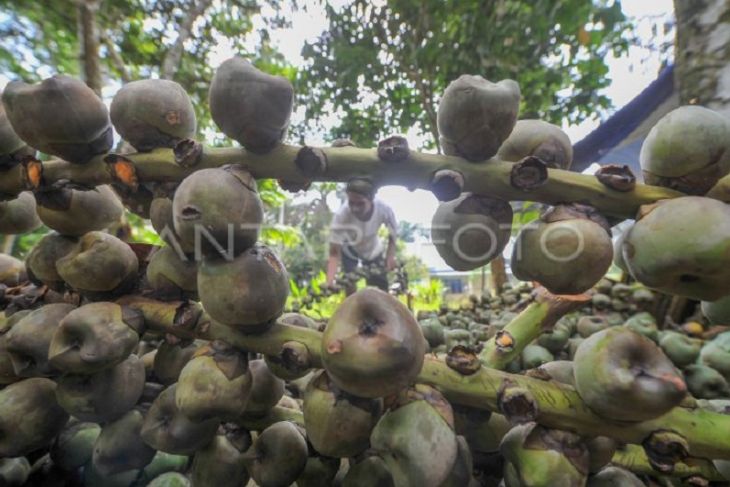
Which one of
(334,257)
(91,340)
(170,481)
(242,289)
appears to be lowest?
(334,257)

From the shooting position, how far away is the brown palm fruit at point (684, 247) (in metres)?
0.57

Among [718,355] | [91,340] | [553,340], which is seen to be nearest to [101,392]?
[91,340]

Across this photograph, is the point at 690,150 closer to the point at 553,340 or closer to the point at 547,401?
the point at 547,401

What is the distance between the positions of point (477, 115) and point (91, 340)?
2.02 ft

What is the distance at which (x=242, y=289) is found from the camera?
2.07 ft

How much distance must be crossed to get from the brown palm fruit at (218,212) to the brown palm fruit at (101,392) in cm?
28

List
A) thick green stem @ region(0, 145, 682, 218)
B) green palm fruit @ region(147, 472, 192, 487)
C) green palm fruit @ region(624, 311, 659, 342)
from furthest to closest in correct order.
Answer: green palm fruit @ region(624, 311, 659, 342) → green palm fruit @ region(147, 472, 192, 487) → thick green stem @ region(0, 145, 682, 218)

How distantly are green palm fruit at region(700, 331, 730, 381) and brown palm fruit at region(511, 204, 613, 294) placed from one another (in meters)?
0.97

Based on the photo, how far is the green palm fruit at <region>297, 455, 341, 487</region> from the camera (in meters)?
0.79

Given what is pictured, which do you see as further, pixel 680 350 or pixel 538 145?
pixel 680 350

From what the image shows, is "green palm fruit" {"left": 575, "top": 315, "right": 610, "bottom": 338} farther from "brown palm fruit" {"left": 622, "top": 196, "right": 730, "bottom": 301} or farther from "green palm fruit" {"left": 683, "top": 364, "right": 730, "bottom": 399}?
"brown palm fruit" {"left": 622, "top": 196, "right": 730, "bottom": 301}

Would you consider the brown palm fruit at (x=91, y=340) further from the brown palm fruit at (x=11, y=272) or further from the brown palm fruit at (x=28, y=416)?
the brown palm fruit at (x=11, y=272)

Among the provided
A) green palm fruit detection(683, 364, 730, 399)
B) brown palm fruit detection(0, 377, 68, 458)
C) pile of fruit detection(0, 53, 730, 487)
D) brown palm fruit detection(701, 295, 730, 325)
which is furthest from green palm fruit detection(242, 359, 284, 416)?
green palm fruit detection(683, 364, 730, 399)

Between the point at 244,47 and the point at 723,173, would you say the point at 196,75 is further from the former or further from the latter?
the point at 723,173
